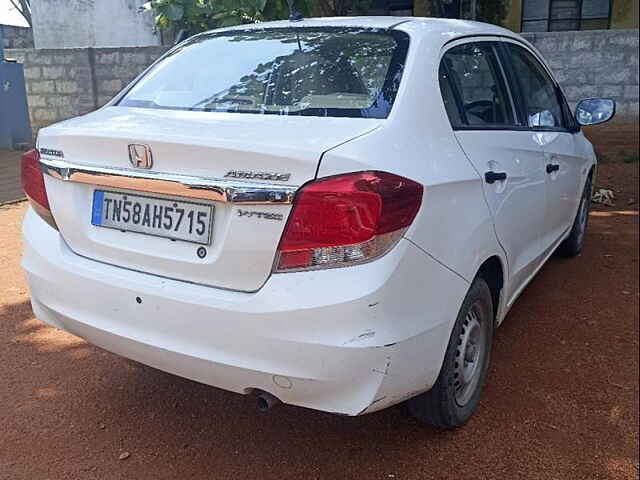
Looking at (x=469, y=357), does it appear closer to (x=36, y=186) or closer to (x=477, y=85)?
(x=477, y=85)

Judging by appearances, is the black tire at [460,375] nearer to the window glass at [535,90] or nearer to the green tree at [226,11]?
the window glass at [535,90]

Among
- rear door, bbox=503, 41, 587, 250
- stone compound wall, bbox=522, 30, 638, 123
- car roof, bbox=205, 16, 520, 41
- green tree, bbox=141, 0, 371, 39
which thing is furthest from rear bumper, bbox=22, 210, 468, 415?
stone compound wall, bbox=522, 30, 638, 123

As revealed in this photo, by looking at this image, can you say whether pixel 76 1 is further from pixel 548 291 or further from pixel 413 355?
pixel 413 355

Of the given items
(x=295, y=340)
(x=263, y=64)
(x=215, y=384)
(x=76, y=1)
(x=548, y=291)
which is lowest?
(x=548, y=291)

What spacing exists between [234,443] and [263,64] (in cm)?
158

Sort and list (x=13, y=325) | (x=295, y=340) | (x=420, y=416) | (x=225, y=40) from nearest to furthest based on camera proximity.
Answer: (x=295, y=340), (x=420, y=416), (x=225, y=40), (x=13, y=325)

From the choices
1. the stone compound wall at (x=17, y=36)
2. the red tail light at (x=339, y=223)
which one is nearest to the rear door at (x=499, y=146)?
the red tail light at (x=339, y=223)

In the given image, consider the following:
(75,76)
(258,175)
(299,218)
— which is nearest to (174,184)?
(258,175)

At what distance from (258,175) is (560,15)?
12.9 metres

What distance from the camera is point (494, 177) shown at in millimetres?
2607

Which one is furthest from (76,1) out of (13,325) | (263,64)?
(263,64)

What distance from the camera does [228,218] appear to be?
6.61 ft

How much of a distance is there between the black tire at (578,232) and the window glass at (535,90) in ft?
3.21

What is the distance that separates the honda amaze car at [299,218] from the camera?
1.95m
